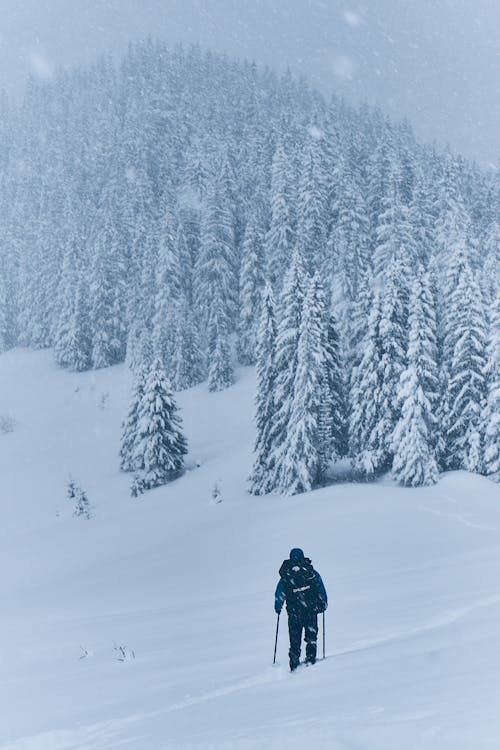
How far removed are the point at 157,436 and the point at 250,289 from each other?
71.4 feet

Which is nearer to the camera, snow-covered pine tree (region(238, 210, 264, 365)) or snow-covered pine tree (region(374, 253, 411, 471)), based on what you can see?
snow-covered pine tree (region(374, 253, 411, 471))

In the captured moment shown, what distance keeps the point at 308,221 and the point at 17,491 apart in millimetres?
33089

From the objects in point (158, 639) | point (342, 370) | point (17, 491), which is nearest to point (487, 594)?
point (158, 639)

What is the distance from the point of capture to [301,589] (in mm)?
8812

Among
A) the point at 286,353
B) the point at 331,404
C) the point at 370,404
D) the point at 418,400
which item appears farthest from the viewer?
the point at 331,404

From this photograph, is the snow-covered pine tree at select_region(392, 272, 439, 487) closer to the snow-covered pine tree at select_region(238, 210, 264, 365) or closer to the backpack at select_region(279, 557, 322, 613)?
the backpack at select_region(279, 557, 322, 613)

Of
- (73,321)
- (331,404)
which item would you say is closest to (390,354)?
(331,404)

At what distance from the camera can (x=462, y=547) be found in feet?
57.6

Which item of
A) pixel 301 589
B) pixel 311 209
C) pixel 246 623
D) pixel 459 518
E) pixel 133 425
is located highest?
pixel 311 209

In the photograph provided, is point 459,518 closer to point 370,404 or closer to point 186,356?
point 370,404

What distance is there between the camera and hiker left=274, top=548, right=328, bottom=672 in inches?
343

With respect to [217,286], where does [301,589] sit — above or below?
below

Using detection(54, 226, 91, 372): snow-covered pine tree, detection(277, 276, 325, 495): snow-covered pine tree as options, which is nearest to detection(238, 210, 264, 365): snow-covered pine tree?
detection(54, 226, 91, 372): snow-covered pine tree

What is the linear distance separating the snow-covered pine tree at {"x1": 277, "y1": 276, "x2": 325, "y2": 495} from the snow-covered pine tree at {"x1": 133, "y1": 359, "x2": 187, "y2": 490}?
981cm
